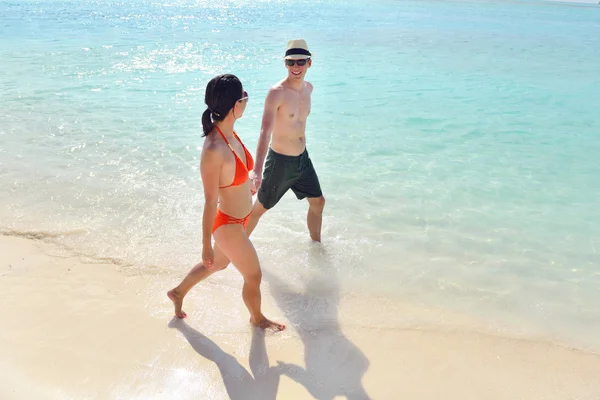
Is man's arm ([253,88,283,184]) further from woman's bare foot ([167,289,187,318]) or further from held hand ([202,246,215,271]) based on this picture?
woman's bare foot ([167,289,187,318])

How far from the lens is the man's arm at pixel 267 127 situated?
3.96 m

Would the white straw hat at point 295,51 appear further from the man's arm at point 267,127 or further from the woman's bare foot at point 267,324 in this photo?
the woman's bare foot at point 267,324

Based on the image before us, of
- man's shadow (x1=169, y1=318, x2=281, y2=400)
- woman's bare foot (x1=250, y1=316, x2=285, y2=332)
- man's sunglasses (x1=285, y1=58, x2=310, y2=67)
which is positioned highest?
man's sunglasses (x1=285, y1=58, x2=310, y2=67)

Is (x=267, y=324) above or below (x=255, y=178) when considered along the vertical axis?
below

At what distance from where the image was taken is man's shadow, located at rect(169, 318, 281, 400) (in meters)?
3.10

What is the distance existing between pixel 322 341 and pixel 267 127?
1708 mm

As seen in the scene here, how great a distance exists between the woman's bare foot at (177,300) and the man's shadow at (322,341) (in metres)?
0.81

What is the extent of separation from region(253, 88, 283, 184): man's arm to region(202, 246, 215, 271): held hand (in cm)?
90

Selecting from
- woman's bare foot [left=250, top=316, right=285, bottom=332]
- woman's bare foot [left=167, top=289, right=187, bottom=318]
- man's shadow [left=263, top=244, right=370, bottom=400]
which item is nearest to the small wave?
woman's bare foot [left=167, top=289, right=187, bottom=318]

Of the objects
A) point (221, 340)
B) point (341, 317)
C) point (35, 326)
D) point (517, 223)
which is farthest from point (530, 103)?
point (35, 326)

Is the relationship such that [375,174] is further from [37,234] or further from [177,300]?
[37,234]

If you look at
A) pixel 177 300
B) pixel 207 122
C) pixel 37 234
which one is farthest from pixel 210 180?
pixel 37 234

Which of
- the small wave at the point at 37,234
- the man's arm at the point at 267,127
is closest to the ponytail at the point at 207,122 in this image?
the man's arm at the point at 267,127

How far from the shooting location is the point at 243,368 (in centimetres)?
329
